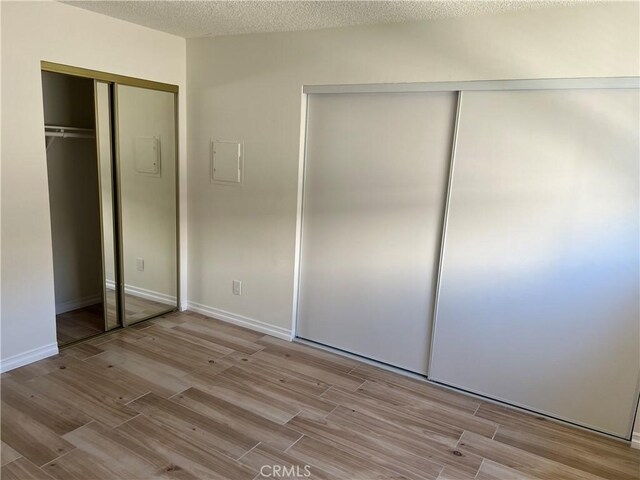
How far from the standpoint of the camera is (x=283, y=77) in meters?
3.40

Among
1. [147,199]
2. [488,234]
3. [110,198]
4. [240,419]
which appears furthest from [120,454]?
[488,234]

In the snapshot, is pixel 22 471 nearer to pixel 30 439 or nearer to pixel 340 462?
pixel 30 439

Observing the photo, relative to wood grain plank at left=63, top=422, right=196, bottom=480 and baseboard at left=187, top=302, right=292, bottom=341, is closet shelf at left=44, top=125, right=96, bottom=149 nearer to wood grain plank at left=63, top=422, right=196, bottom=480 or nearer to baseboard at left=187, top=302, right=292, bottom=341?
baseboard at left=187, top=302, right=292, bottom=341

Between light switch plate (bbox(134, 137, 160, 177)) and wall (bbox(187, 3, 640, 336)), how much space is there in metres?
0.31

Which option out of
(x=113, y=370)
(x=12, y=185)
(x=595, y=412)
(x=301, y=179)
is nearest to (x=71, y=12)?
(x=12, y=185)

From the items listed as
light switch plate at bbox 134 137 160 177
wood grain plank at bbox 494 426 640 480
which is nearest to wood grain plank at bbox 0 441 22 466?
light switch plate at bbox 134 137 160 177

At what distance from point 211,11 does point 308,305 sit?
7.15 ft

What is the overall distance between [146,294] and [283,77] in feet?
7.09

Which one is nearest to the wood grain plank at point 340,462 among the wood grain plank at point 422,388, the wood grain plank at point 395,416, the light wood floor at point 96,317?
the wood grain plank at point 395,416

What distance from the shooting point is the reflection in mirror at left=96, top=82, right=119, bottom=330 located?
10.9 feet

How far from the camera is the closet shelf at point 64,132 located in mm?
3440

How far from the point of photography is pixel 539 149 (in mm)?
2607

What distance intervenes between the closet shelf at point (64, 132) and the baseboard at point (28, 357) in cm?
155

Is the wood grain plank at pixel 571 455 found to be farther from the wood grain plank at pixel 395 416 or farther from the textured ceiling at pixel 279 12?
the textured ceiling at pixel 279 12
